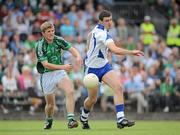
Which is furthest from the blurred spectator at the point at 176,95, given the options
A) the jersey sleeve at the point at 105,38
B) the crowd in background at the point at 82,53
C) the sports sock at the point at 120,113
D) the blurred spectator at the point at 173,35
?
the sports sock at the point at 120,113

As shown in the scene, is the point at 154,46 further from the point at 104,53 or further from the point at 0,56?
the point at 104,53

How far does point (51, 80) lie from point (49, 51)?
1.99 feet

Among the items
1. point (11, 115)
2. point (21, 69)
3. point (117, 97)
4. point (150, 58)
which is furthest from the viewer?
point (150, 58)

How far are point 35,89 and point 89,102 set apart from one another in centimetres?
777

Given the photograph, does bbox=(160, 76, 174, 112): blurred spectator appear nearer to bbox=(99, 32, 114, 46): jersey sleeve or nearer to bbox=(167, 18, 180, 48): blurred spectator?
bbox=(167, 18, 180, 48): blurred spectator

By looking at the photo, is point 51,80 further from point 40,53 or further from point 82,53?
point 82,53

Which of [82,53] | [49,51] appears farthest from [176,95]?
[49,51]

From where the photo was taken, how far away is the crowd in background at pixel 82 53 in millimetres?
23422

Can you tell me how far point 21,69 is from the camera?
78.8 ft

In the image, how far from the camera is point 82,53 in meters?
25.1

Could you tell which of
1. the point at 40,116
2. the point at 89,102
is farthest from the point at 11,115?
the point at 89,102

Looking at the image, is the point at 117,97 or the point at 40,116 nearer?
the point at 117,97

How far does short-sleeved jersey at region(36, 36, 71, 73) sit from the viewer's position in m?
15.7

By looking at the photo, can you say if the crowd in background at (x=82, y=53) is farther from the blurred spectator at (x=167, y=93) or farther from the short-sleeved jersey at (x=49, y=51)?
the short-sleeved jersey at (x=49, y=51)
